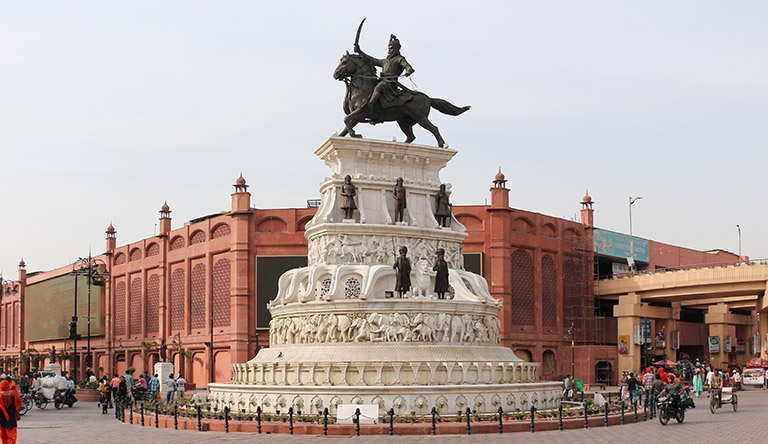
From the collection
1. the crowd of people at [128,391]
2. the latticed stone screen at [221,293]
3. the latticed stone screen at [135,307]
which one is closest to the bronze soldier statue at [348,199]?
the crowd of people at [128,391]

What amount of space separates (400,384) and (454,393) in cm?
187

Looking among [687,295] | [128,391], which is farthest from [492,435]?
[687,295]

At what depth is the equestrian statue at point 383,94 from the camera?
38.9m

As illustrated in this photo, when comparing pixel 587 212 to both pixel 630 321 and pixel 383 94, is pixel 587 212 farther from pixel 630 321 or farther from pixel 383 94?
pixel 383 94

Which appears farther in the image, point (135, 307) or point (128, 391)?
point (135, 307)

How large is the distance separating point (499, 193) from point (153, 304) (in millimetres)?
33135

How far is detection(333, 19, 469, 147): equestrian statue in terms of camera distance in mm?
38875

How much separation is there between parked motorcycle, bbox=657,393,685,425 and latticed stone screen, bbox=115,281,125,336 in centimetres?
6681

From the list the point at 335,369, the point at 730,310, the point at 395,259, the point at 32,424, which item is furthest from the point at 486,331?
the point at 730,310

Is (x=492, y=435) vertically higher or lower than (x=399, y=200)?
lower

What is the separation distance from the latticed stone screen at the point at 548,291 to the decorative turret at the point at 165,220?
32.6 metres

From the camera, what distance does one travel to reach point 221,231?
237 ft

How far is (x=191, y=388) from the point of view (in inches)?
2822

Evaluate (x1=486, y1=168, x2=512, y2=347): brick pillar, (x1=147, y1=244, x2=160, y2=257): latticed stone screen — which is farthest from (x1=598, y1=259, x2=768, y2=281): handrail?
(x1=147, y1=244, x2=160, y2=257): latticed stone screen
